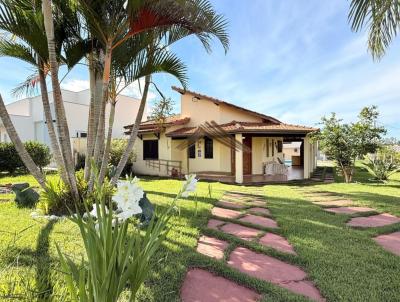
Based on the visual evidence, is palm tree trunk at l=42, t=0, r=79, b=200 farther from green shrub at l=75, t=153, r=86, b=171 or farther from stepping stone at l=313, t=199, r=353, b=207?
green shrub at l=75, t=153, r=86, b=171

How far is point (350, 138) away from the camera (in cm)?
1505

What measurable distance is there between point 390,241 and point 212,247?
314cm

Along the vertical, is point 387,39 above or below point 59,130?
above

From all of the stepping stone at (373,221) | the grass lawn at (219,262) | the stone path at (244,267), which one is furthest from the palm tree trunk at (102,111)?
the stepping stone at (373,221)

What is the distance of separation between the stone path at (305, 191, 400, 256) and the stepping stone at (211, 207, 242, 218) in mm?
2433

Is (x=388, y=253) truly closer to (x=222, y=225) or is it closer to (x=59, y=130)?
(x=222, y=225)

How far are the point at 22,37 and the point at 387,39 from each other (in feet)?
25.6

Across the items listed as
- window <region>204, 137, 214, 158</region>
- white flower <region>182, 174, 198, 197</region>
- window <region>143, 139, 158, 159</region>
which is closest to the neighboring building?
window <region>204, 137, 214, 158</region>

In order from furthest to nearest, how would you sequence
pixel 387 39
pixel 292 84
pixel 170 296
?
pixel 292 84
pixel 387 39
pixel 170 296

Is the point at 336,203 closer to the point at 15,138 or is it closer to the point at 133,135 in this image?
the point at 133,135

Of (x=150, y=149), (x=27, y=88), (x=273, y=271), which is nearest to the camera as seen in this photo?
(x=273, y=271)

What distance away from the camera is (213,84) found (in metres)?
9.90

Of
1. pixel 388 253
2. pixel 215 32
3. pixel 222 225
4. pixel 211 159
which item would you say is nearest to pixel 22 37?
pixel 215 32

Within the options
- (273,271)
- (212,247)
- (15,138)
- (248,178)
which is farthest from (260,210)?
(248,178)
